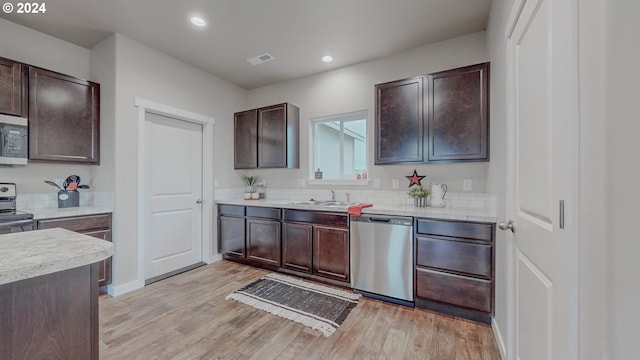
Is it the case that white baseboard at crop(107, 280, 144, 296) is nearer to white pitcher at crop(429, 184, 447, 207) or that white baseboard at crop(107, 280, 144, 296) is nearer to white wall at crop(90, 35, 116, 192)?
white wall at crop(90, 35, 116, 192)

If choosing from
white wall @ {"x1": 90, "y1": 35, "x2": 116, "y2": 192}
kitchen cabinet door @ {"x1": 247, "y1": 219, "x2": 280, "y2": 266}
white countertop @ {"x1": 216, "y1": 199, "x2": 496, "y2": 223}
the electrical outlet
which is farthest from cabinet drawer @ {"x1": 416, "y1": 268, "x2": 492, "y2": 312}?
white wall @ {"x1": 90, "y1": 35, "x2": 116, "y2": 192}

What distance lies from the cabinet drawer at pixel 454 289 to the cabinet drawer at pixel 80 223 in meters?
3.23

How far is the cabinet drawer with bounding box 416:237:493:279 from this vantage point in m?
2.08

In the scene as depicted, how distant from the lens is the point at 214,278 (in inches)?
123

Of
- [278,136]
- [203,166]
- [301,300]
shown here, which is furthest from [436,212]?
[203,166]

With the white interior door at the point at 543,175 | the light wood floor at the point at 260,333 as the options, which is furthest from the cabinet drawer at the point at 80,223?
the white interior door at the point at 543,175

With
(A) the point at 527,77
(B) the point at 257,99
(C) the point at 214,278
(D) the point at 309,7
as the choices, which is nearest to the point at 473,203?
(A) the point at 527,77

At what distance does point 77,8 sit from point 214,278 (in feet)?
10.1

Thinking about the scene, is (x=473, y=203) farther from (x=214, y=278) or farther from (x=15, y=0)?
(x=15, y=0)

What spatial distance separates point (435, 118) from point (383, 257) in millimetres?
1476

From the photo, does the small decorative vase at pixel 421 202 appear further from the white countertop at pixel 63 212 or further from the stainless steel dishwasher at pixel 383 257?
the white countertop at pixel 63 212

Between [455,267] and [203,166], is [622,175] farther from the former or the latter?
[203,166]

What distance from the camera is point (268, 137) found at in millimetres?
3750

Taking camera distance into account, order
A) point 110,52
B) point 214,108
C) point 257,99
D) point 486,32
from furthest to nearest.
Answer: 1. point 257,99
2. point 214,108
3. point 110,52
4. point 486,32
